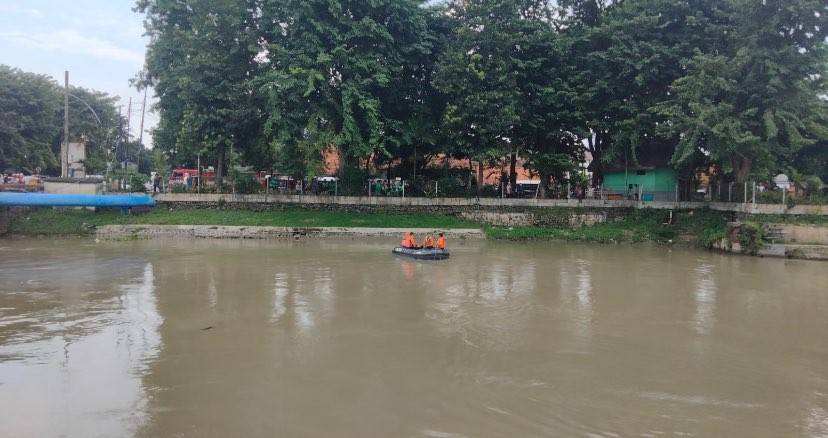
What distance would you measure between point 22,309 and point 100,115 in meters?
36.8

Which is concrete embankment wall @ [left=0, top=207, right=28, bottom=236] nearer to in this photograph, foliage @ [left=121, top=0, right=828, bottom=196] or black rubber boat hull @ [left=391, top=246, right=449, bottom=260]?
foliage @ [left=121, top=0, right=828, bottom=196]

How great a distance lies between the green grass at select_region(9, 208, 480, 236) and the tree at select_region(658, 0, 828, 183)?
436 inches

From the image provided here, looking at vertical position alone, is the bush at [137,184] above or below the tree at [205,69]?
below

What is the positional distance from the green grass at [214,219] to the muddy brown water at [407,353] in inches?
386

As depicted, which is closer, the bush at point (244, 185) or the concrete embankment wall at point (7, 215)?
the concrete embankment wall at point (7, 215)

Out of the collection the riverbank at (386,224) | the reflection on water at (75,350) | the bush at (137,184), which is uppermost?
the bush at (137,184)

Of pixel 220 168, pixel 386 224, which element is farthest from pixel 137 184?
pixel 386 224

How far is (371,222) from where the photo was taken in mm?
27062

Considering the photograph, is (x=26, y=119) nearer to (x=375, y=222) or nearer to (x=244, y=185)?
(x=244, y=185)

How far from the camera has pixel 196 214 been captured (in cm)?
2734

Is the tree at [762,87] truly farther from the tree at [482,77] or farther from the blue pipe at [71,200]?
the blue pipe at [71,200]

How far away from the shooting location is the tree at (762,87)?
20797 millimetres

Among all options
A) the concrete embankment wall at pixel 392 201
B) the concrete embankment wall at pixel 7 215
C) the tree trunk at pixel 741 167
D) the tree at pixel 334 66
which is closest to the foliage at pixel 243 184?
the concrete embankment wall at pixel 392 201

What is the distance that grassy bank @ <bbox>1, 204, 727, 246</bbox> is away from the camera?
25.3 metres
